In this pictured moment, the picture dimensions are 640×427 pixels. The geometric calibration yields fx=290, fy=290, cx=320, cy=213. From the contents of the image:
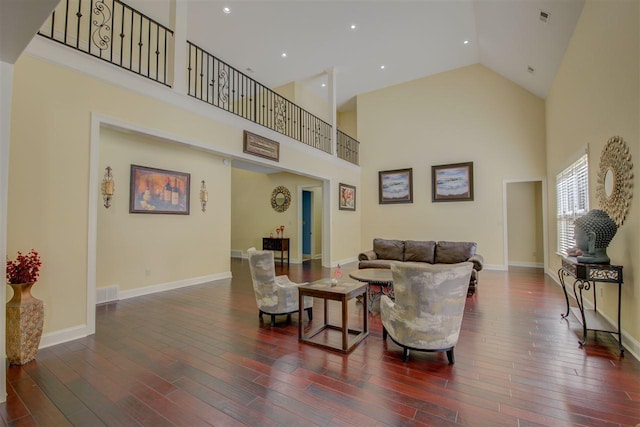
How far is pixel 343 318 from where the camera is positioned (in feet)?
8.89

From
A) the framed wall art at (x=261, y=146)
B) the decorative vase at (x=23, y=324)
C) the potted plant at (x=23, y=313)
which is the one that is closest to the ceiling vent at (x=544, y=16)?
the framed wall art at (x=261, y=146)

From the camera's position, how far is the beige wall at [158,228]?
14.9ft

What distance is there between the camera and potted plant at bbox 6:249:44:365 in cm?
245

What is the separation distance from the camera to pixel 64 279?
2996 millimetres

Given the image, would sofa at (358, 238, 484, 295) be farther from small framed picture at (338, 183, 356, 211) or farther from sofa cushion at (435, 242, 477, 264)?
small framed picture at (338, 183, 356, 211)

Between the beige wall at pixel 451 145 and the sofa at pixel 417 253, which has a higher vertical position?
the beige wall at pixel 451 145

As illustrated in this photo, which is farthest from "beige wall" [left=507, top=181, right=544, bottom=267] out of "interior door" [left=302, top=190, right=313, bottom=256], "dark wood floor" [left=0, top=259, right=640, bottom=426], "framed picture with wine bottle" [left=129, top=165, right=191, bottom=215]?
"framed picture with wine bottle" [left=129, top=165, right=191, bottom=215]

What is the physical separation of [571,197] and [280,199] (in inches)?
267

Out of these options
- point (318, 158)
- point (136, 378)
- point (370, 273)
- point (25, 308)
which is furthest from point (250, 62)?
point (136, 378)

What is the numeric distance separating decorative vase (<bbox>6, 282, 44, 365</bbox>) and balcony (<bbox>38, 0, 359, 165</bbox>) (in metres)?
2.73

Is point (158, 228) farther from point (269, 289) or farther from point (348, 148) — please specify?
point (348, 148)

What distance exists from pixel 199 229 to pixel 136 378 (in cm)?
382

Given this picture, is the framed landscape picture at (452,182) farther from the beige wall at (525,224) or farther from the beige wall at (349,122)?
the beige wall at (349,122)

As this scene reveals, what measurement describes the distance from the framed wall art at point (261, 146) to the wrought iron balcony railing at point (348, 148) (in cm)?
339
